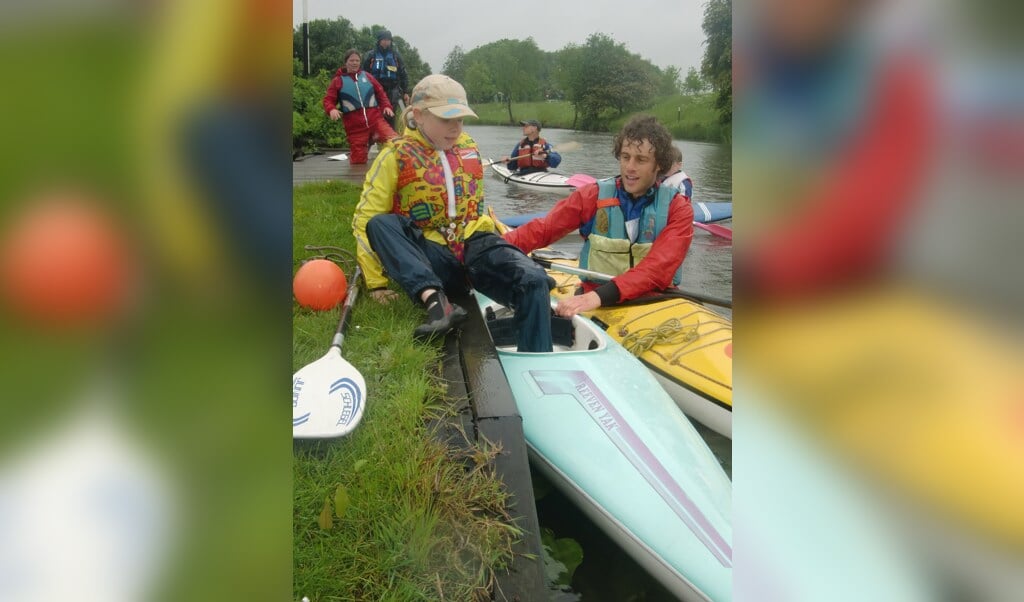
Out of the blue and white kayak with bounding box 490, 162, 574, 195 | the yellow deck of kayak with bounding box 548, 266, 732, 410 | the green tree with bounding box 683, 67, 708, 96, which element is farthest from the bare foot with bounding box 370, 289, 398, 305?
the blue and white kayak with bounding box 490, 162, 574, 195

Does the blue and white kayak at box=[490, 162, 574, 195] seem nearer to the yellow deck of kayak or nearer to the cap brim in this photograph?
the yellow deck of kayak

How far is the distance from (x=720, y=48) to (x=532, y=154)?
514 inches

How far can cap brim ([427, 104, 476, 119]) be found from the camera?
354cm

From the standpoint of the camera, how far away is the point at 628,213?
163 inches

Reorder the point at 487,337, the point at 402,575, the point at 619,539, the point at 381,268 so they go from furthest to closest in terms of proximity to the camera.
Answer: the point at 381,268 → the point at 487,337 → the point at 619,539 → the point at 402,575

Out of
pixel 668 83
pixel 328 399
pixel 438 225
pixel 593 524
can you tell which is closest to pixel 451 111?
pixel 438 225

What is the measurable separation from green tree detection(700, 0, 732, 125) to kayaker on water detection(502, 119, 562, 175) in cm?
1284

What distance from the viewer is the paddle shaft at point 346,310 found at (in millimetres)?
2994
